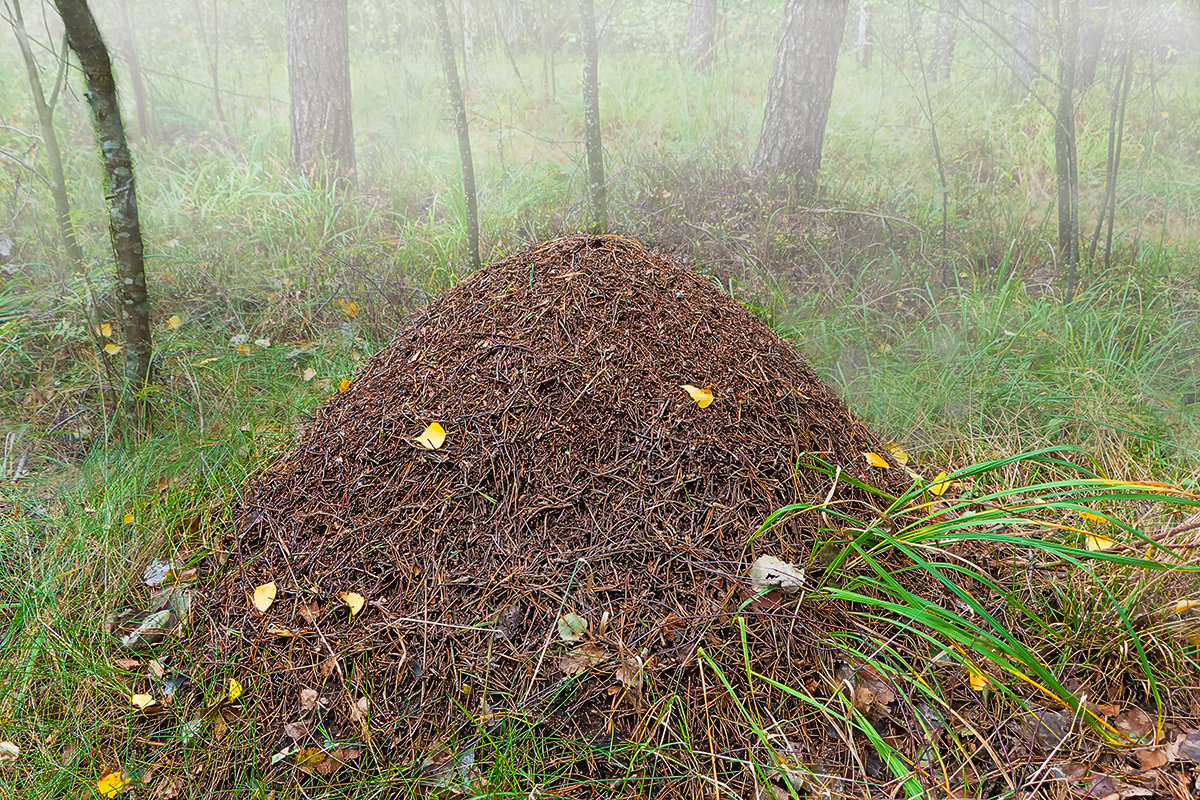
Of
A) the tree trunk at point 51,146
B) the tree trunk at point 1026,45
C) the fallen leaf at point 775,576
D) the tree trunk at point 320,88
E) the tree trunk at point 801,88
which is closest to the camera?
the fallen leaf at point 775,576

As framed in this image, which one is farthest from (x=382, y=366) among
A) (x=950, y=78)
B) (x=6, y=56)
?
(x=6, y=56)

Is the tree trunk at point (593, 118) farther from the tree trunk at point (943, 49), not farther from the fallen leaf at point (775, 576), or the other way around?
the tree trunk at point (943, 49)

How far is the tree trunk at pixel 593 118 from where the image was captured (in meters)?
4.02

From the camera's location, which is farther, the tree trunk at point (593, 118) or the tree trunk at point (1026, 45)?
the tree trunk at point (1026, 45)

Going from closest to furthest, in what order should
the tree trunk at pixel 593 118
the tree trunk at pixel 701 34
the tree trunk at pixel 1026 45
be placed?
the tree trunk at pixel 593 118
the tree trunk at pixel 1026 45
the tree trunk at pixel 701 34

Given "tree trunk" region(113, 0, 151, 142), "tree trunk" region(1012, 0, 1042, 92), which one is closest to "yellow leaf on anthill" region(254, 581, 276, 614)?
"tree trunk" region(113, 0, 151, 142)

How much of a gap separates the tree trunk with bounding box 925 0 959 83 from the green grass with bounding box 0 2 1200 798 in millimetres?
240

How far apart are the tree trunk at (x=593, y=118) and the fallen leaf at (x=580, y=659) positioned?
2.62m

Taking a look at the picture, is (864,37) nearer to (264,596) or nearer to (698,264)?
(698,264)

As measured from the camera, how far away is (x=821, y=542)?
177 cm

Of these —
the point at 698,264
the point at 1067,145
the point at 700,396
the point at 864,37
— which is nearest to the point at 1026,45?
the point at 864,37

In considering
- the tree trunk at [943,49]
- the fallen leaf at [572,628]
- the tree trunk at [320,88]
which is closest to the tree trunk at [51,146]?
the tree trunk at [320,88]

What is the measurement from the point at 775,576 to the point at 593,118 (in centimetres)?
342

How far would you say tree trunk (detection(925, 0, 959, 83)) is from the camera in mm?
5957
